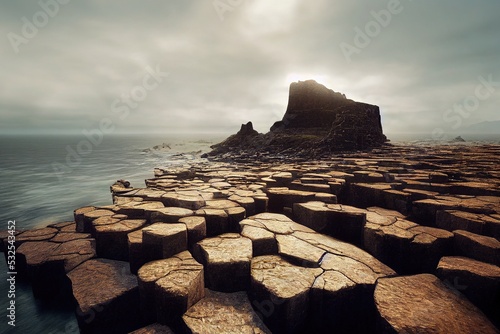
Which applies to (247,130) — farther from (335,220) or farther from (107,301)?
(107,301)

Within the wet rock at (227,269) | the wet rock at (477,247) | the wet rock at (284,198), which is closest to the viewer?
the wet rock at (477,247)

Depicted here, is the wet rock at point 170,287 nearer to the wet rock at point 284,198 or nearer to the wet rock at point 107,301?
the wet rock at point 107,301

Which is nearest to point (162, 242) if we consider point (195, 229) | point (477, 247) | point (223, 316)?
point (195, 229)

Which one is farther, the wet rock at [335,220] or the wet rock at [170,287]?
the wet rock at [335,220]

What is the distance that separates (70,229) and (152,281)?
320 cm

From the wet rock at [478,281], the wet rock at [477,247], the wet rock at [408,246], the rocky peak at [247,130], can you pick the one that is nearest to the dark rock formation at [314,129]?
the rocky peak at [247,130]

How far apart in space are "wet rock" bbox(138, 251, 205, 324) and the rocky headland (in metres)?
0.01

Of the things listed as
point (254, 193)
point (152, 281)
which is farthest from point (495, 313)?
point (254, 193)

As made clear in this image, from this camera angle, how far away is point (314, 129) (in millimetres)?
37688

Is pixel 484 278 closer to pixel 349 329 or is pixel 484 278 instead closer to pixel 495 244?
pixel 495 244

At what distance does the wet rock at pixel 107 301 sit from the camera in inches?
91.1

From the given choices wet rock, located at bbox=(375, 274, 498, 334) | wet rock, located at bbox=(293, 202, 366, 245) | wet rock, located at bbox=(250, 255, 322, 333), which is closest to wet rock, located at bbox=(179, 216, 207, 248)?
wet rock, located at bbox=(250, 255, 322, 333)

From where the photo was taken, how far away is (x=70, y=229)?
423 centimetres

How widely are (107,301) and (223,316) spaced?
4.34 ft
